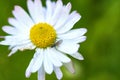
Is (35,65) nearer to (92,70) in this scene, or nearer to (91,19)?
(92,70)

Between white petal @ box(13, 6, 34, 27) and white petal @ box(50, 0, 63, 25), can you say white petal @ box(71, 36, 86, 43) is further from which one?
white petal @ box(13, 6, 34, 27)

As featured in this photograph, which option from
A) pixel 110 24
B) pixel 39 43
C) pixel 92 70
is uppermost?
pixel 39 43

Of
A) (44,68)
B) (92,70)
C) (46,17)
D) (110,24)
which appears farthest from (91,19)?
(44,68)

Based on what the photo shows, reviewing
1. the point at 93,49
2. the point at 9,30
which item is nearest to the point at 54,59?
the point at 9,30

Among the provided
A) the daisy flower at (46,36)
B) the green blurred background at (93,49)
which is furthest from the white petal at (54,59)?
the green blurred background at (93,49)

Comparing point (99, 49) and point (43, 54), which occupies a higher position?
point (43, 54)

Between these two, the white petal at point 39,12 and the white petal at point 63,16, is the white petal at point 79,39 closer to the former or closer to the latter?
the white petal at point 63,16

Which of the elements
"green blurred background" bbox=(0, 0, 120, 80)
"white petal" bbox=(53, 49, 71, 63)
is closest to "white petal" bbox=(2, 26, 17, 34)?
"white petal" bbox=(53, 49, 71, 63)
